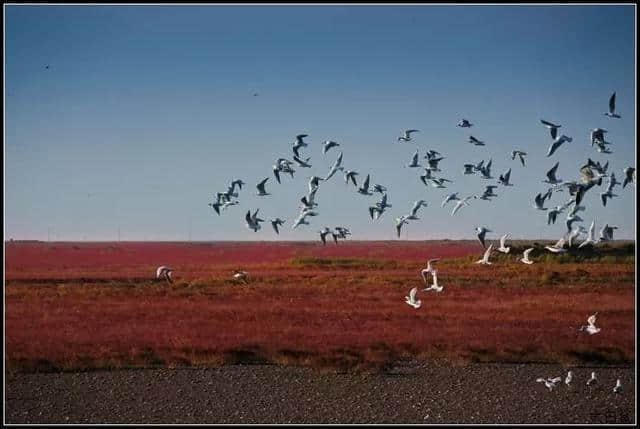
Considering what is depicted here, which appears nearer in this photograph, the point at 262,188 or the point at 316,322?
the point at 262,188

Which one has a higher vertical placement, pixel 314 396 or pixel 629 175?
pixel 629 175

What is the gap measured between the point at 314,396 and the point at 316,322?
11.3 m

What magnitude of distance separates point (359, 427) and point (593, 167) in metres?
6.36

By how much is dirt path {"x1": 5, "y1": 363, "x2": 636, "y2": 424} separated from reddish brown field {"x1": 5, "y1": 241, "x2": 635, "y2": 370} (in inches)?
52.5

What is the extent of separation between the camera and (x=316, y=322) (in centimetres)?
2711

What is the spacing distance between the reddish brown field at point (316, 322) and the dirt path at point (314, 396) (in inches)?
52.5

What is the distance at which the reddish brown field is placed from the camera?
20.0 m

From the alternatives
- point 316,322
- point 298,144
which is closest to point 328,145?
point 298,144

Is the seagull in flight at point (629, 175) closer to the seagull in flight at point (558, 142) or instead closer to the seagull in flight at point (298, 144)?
the seagull in flight at point (558, 142)

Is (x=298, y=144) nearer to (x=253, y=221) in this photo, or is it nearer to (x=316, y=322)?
(x=253, y=221)

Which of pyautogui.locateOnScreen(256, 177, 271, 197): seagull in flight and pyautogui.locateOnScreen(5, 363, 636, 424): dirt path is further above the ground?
pyautogui.locateOnScreen(256, 177, 271, 197): seagull in flight

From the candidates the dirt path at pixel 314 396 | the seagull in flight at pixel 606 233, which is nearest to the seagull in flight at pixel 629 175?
the seagull in flight at pixel 606 233

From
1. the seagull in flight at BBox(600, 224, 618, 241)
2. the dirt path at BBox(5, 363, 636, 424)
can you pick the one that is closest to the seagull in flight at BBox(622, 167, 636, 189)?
the seagull in flight at BBox(600, 224, 618, 241)

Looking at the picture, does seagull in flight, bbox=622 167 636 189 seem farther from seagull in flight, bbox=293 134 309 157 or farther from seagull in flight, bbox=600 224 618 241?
seagull in flight, bbox=293 134 309 157
